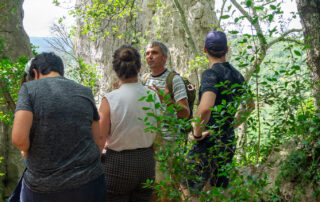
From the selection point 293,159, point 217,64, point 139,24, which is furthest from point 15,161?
point 139,24

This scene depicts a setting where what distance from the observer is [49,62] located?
1.93 m

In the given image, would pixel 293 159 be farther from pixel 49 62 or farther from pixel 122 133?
pixel 49 62

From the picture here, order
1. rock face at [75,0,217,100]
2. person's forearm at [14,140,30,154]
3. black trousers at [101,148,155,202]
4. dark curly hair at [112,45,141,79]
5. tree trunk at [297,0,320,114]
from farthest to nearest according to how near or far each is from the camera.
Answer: rock face at [75,0,217,100], tree trunk at [297,0,320,114], dark curly hair at [112,45,141,79], black trousers at [101,148,155,202], person's forearm at [14,140,30,154]

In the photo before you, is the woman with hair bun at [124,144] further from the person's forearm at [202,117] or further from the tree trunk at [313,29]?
the tree trunk at [313,29]

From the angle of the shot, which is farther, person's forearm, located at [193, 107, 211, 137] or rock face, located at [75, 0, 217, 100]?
rock face, located at [75, 0, 217, 100]

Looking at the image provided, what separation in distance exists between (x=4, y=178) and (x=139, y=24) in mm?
12133

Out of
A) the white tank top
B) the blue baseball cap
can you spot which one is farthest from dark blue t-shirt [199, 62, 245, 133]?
the white tank top

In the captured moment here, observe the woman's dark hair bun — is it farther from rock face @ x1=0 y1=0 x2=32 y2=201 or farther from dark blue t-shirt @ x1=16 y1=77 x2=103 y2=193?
rock face @ x1=0 y1=0 x2=32 y2=201

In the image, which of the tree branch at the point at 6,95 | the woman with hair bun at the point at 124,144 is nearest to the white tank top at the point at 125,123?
the woman with hair bun at the point at 124,144

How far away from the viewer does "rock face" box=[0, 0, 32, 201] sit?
441cm

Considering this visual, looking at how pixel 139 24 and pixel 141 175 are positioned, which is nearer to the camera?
pixel 141 175

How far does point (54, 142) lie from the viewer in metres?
1.72

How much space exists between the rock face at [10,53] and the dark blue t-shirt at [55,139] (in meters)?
3.03

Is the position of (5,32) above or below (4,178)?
above
